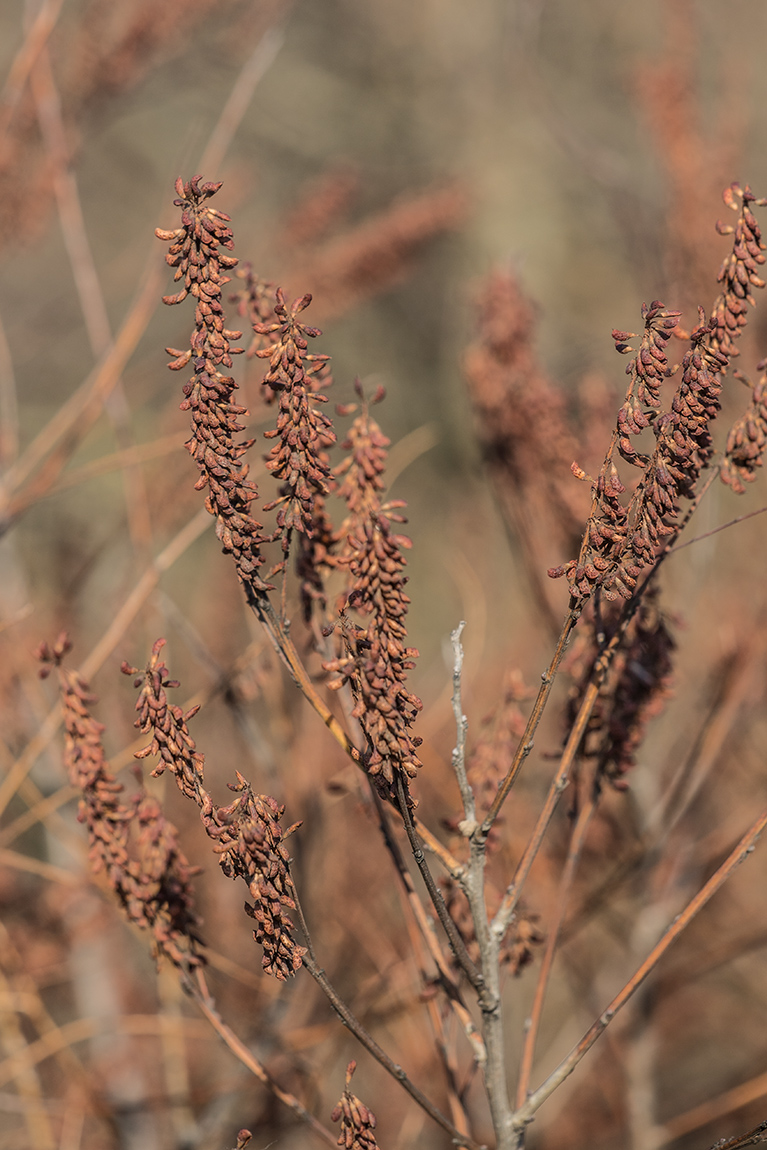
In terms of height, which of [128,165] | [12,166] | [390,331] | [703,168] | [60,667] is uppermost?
[128,165]

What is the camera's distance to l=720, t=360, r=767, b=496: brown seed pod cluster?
3.18 ft

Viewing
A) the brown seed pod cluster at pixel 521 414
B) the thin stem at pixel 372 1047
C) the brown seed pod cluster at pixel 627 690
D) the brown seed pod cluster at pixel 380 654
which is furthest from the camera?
the brown seed pod cluster at pixel 521 414

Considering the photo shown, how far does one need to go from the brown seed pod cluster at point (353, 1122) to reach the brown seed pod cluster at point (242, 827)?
175 mm

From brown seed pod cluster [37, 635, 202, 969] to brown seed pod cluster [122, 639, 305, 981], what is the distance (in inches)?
9.8

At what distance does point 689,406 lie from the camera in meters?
0.83

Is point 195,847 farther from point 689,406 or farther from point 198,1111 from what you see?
point 689,406

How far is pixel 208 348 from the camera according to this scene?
833 millimetres

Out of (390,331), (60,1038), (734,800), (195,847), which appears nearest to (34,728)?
(60,1038)

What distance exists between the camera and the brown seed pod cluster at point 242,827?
0.84 m

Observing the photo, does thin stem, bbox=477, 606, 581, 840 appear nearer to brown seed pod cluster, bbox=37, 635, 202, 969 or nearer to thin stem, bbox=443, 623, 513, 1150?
thin stem, bbox=443, 623, 513, 1150

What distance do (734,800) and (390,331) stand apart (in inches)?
363

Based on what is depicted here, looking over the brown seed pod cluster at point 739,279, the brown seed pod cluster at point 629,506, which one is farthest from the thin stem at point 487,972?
the brown seed pod cluster at point 739,279

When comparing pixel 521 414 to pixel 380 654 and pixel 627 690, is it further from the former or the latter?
pixel 380 654

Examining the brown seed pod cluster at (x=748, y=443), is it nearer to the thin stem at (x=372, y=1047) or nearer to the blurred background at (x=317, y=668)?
the blurred background at (x=317, y=668)
